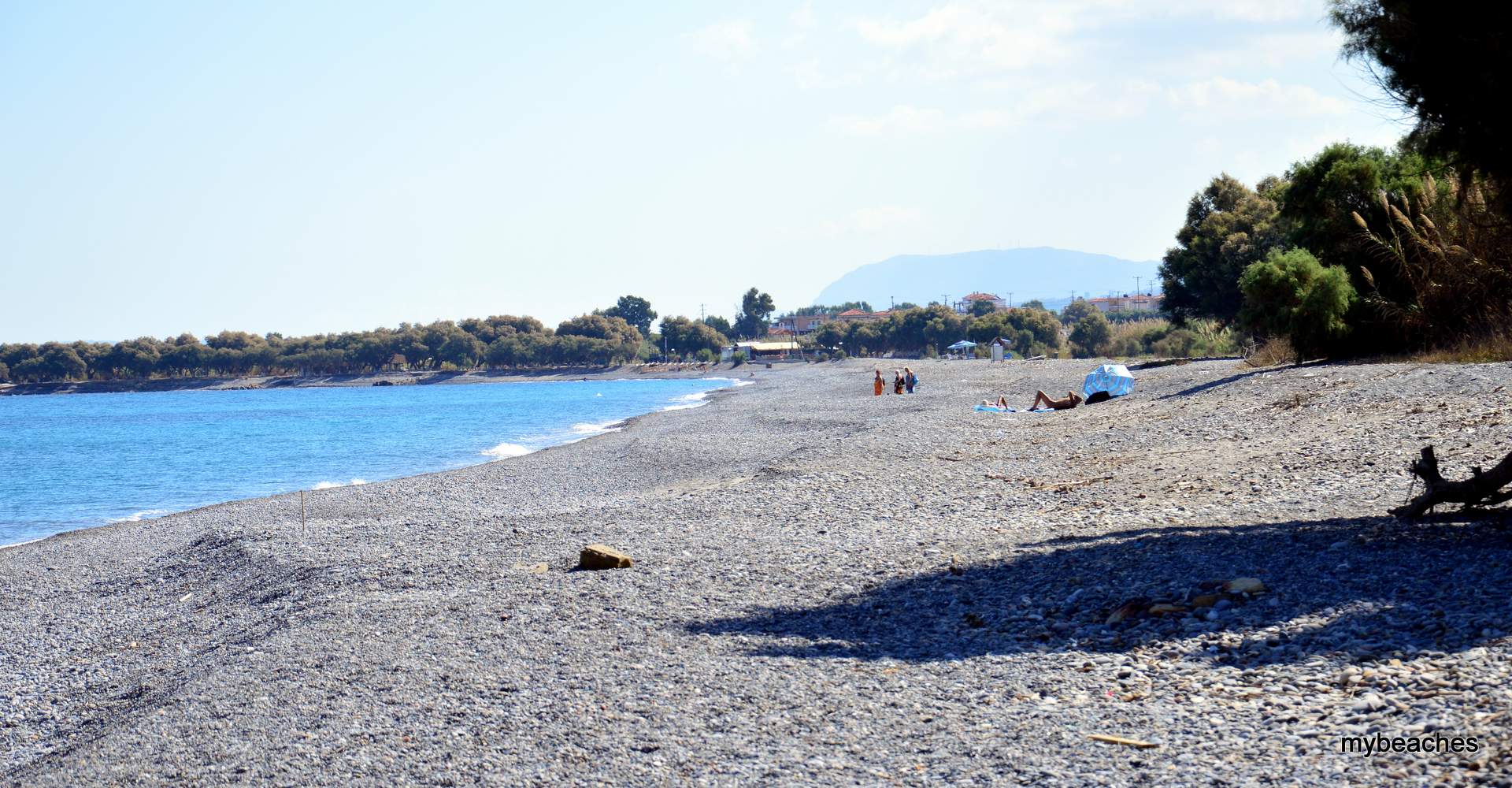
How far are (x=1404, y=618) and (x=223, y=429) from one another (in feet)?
214

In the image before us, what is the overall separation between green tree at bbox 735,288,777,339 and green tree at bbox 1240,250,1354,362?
167 meters

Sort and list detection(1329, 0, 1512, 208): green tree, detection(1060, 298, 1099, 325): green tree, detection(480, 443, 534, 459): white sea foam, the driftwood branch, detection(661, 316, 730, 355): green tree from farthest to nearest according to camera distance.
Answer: detection(1060, 298, 1099, 325): green tree
detection(661, 316, 730, 355): green tree
detection(480, 443, 534, 459): white sea foam
the driftwood branch
detection(1329, 0, 1512, 208): green tree

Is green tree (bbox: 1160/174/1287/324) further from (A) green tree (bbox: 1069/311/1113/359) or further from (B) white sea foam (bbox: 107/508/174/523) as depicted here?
(A) green tree (bbox: 1069/311/1113/359)

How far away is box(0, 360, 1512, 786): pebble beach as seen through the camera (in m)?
Result: 5.04

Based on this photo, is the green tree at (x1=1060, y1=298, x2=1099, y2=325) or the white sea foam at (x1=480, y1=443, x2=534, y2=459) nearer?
the white sea foam at (x1=480, y1=443, x2=534, y2=459)

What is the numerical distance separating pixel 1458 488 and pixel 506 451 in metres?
30.6

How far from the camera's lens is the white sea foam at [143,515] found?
2267 centimetres

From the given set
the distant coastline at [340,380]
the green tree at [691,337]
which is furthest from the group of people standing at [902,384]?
the green tree at [691,337]

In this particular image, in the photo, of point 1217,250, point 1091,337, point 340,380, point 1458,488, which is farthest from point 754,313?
point 1458,488

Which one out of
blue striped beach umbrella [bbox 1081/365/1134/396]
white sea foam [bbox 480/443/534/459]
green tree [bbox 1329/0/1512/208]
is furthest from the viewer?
white sea foam [bbox 480/443/534/459]

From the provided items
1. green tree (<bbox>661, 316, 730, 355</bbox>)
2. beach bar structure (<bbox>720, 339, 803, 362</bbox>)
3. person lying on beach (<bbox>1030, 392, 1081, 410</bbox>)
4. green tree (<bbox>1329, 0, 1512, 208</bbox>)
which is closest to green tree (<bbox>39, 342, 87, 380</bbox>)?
green tree (<bbox>661, 316, 730, 355</bbox>)

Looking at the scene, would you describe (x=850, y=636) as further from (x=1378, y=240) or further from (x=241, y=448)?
(x=241, y=448)

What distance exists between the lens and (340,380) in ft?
553

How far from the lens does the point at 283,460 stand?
125 feet
